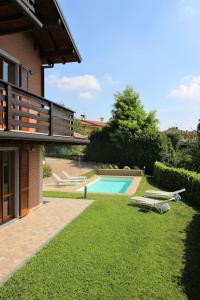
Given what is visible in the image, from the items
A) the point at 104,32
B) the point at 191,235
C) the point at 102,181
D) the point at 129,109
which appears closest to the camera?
the point at 191,235

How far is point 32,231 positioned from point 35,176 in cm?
396

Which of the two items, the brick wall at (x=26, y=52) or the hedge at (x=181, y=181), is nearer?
the brick wall at (x=26, y=52)

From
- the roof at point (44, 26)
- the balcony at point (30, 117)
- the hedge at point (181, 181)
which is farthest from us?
the hedge at point (181, 181)

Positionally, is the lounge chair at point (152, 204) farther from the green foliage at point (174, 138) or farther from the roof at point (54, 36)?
the green foliage at point (174, 138)

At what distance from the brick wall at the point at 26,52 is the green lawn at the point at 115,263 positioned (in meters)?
6.45

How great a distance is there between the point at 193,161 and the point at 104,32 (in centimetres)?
1564

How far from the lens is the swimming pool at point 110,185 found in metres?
21.3

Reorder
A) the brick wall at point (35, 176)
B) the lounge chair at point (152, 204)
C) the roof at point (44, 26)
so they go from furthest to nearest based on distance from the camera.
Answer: the lounge chair at point (152, 204) → the brick wall at point (35, 176) → the roof at point (44, 26)

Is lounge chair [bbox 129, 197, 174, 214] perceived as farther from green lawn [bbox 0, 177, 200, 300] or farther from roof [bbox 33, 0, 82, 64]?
roof [bbox 33, 0, 82, 64]

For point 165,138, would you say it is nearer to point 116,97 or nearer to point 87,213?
point 116,97

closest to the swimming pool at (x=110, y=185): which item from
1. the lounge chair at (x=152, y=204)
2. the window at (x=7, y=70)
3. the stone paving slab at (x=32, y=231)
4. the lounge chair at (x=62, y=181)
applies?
the lounge chair at (x=62, y=181)

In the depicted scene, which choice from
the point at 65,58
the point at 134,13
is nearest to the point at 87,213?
the point at 65,58

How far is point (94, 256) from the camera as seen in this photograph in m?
7.95

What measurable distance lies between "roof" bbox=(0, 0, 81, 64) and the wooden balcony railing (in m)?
2.05
